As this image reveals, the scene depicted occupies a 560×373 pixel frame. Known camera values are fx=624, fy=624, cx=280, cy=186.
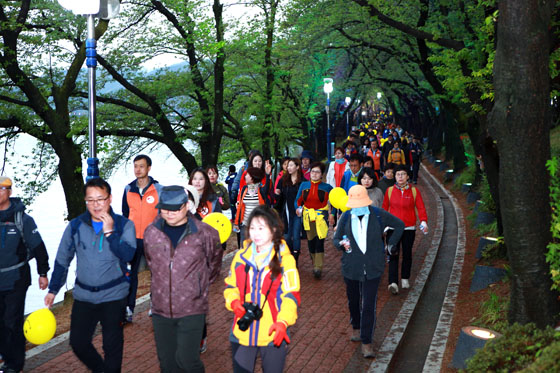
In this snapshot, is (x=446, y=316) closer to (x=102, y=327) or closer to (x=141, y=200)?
(x=141, y=200)

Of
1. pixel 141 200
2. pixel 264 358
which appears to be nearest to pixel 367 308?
pixel 264 358

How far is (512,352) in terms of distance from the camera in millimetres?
5508

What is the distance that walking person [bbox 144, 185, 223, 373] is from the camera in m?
4.82

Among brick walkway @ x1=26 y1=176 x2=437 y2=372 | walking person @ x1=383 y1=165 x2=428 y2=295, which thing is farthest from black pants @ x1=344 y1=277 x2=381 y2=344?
walking person @ x1=383 y1=165 x2=428 y2=295

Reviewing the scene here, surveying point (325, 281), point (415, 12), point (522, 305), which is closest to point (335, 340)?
point (522, 305)

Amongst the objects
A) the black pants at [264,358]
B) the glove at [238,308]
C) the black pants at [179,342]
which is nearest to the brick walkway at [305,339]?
the black pants at [179,342]

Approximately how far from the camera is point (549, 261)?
6.34 meters

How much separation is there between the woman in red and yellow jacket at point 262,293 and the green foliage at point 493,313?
12.9 ft

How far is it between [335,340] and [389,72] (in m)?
27.4

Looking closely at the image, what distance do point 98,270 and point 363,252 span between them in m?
2.96

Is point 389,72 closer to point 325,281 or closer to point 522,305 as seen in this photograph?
point 325,281

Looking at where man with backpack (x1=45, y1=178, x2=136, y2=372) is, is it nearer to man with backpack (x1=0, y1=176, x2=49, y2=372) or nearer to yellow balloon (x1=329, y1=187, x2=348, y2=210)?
man with backpack (x1=0, y1=176, x2=49, y2=372)

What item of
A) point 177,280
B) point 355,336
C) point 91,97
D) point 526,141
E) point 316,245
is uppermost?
point 91,97

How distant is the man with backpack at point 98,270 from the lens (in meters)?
5.30
